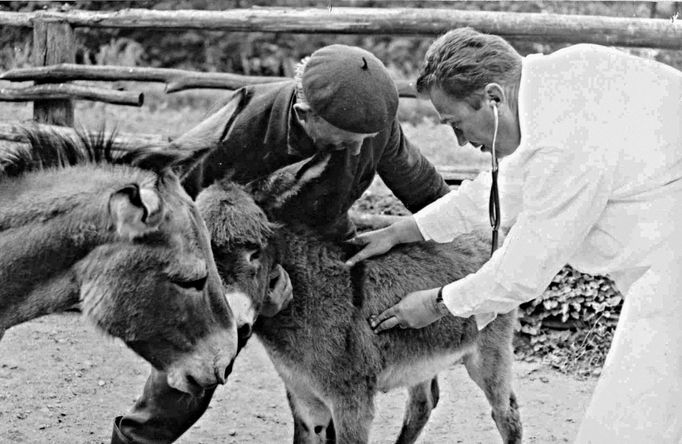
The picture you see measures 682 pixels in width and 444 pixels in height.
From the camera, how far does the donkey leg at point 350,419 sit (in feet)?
11.6

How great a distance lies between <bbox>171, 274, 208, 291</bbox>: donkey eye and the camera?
2480 millimetres

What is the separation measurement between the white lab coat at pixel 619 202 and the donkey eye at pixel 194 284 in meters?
0.87

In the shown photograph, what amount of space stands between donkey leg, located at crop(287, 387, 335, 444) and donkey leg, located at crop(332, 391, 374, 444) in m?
0.17

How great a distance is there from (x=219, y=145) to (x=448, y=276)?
3.97ft

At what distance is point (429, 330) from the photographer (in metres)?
3.82

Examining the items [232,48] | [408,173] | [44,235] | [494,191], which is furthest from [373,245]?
[232,48]

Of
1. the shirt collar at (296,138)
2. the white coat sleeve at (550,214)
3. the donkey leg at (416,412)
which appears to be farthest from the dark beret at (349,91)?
the donkey leg at (416,412)

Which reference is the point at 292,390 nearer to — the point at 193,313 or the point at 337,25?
the point at 193,313

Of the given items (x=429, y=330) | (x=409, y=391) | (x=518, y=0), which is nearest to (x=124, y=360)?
(x=409, y=391)

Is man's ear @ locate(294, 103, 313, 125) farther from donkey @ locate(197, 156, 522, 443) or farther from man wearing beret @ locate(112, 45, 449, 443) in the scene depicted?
donkey @ locate(197, 156, 522, 443)

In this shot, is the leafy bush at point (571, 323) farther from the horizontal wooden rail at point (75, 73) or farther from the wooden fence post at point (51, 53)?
the wooden fence post at point (51, 53)

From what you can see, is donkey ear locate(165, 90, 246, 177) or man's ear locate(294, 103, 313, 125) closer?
donkey ear locate(165, 90, 246, 177)

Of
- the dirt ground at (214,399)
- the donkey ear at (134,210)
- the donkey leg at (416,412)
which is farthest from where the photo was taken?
the dirt ground at (214,399)

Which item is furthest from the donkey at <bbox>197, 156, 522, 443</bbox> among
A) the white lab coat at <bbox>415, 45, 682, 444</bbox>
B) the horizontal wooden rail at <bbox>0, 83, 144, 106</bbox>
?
the horizontal wooden rail at <bbox>0, 83, 144, 106</bbox>
